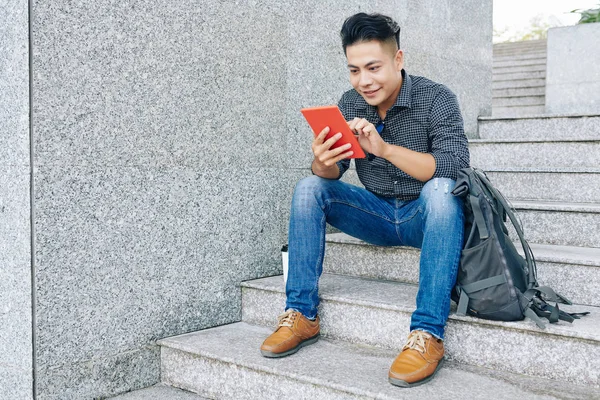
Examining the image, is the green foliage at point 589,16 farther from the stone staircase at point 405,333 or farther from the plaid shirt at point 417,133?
the plaid shirt at point 417,133

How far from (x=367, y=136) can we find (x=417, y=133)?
15.2 inches

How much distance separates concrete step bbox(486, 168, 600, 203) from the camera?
10.3ft

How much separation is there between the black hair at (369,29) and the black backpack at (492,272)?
66cm

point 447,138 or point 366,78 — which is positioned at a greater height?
point 366,78

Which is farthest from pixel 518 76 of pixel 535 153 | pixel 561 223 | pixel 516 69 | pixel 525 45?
pixel 561 223

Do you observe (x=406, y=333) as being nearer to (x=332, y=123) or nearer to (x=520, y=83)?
(x=332, y=123)

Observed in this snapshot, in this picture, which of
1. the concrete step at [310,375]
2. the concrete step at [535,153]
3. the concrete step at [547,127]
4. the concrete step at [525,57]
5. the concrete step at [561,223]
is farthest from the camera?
the concrete step at [525,57]

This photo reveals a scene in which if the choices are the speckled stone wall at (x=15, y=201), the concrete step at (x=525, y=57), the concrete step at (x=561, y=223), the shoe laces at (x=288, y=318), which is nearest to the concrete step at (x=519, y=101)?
the concrete step at (x=525, y=57)

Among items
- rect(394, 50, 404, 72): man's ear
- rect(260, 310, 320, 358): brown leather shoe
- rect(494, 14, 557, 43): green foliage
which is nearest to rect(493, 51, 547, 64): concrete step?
rect(394, 50, 404, 72): man's ear

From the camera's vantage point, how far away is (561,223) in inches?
111

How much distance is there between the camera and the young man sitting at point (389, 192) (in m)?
2.07

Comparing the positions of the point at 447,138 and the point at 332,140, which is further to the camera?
the point at 447,138

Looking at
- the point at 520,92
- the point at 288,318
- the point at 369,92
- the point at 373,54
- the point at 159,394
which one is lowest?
the point at 159,394

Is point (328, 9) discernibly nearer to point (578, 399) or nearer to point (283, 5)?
point (283, 5)
